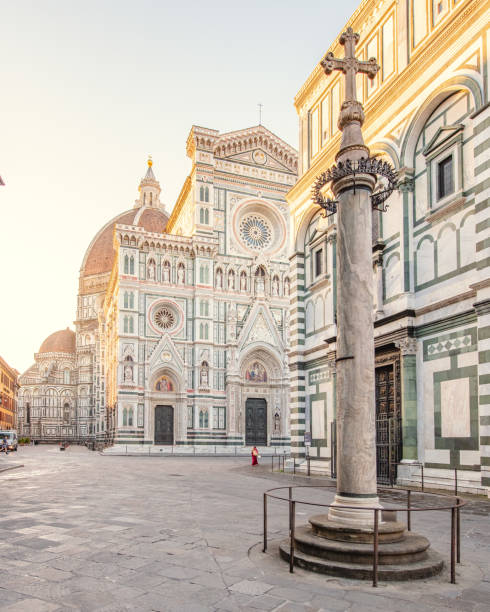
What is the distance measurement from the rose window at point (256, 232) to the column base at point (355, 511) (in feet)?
156

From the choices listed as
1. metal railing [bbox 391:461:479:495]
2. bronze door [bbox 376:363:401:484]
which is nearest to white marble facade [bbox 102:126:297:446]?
bronze door [bbox 376:363:401:484]

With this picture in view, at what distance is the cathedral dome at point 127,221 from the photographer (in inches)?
3898

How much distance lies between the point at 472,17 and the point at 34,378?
324 feet

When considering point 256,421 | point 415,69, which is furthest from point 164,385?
point 415,69

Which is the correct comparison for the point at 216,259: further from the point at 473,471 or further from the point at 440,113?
the point at 473,471

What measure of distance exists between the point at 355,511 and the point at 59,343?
10259 cm

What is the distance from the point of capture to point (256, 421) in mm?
50969

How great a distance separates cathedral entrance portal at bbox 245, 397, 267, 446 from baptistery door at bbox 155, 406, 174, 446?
6.37m

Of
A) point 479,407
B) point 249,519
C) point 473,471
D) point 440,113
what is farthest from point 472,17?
point 249,519

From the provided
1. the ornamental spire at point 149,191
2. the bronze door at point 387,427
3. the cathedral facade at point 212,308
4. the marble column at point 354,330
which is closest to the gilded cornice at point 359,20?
the bronze door at point 387,427

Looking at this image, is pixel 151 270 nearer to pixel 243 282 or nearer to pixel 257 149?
pixel 243 282

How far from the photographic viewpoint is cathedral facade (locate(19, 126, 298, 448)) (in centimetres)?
4825

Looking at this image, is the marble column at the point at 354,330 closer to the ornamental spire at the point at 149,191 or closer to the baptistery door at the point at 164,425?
the baptistery door at the point at 164,425

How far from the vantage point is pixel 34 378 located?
102562 mm
